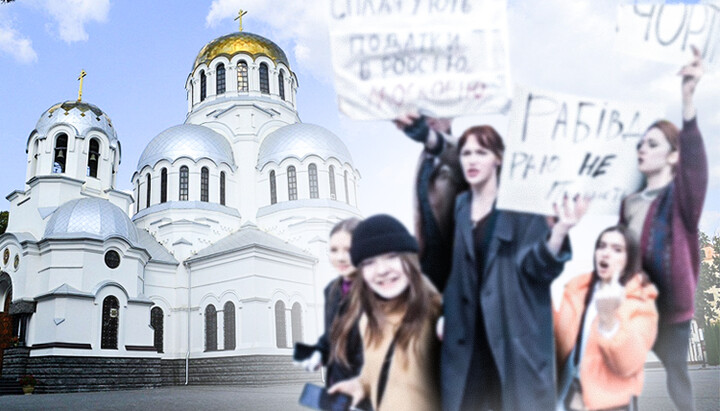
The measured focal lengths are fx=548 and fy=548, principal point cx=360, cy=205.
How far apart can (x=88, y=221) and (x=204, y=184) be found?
414cm

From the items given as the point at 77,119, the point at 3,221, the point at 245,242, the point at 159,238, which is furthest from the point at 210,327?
the point at 3,221

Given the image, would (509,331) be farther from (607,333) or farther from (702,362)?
(702,362)

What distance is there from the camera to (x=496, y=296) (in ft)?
12.5

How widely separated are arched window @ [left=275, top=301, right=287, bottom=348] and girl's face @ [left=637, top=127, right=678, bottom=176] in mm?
5659

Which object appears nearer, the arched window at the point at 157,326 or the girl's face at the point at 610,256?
the girl's face at the point at 610,256

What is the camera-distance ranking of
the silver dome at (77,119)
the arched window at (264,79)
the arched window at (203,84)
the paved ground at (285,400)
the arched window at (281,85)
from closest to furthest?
the paved ground at (285,400) → the silver dome at (77,119) → the arched window at (264,79) → the arched window at (281,85) → the arched window at (203,84)

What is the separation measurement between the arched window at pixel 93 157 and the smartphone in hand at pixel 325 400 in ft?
64.7

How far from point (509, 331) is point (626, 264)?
43.0 inches

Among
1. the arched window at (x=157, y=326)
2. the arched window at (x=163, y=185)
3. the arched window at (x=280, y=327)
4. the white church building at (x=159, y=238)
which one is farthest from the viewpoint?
the arched window at (x=163, y=185)

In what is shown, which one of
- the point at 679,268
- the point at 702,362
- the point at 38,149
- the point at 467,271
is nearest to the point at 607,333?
the point at 679,268

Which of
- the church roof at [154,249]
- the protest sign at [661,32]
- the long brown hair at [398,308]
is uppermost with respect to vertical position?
the church roof at [154,249]

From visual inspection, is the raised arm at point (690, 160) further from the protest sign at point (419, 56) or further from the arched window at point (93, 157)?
the arched window at point (93, 157)

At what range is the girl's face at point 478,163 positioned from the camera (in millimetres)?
3980

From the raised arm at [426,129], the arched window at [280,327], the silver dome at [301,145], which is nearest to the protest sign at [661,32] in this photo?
the raised arm at [426,129]
